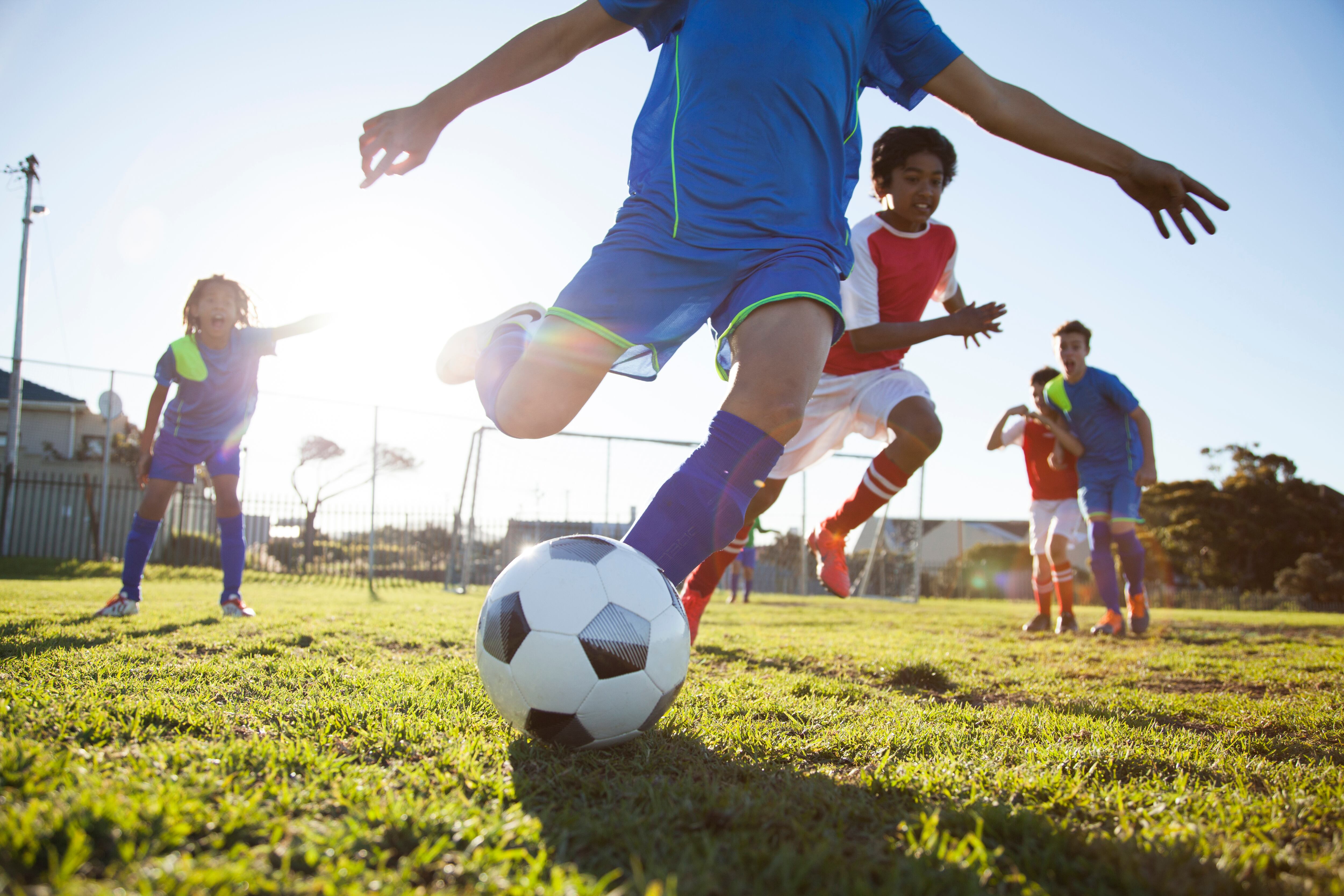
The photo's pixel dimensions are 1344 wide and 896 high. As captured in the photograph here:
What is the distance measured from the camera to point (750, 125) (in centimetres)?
214

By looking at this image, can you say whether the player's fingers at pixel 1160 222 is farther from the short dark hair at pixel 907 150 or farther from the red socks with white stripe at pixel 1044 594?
the red socks with white stripe at pixel 1044 594

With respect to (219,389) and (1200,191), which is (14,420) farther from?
(1200,191)

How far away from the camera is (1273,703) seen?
8.55 feet

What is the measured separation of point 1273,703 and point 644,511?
241 cm

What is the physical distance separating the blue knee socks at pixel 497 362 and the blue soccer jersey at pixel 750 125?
578mm

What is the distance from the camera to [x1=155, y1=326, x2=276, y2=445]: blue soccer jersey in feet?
16.1

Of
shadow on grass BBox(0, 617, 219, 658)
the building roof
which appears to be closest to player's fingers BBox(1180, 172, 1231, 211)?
shadow on grass BBox(0, 617, 219, 658)

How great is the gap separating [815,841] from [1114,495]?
632 centimetres

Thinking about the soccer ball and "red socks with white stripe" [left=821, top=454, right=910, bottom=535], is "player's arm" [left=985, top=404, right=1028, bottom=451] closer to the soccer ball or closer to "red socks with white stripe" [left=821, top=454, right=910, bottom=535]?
"red socks with white stripe" [left=821, top=454, right=910, bottom=535]

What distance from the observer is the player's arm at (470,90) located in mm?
2291

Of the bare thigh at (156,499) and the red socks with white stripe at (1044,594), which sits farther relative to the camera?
the red socks with white stripe at (1044,594)

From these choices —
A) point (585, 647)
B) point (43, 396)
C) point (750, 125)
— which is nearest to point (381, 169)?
point (750, 125)

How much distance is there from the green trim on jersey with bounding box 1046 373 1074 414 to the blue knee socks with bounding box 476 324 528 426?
5.59m

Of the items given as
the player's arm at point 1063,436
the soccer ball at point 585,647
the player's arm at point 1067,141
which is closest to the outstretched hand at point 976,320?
the player's arm at point 1067,141
